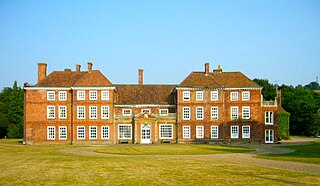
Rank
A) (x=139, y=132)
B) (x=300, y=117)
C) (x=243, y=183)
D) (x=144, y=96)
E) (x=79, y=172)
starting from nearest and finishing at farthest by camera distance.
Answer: (x=243, y=183)
(x=79, y=172)
(x=139, y=132)
(x=144, y=96)
(x=300, y=117)

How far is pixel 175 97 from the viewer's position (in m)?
60.4

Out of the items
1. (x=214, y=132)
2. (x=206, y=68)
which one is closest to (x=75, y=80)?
(x=206, y=68)

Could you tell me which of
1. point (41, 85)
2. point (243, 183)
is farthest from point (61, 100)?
point (243, 183)

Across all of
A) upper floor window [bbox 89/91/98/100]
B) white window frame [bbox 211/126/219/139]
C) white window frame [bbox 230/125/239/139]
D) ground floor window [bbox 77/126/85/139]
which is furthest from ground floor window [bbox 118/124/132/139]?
white window frame [bbox 230/125/239/139]

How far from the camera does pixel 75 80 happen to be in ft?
195

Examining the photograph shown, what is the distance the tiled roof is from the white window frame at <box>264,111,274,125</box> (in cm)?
1372

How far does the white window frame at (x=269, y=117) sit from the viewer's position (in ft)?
Answer: 192

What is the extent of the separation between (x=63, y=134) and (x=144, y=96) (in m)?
13.1

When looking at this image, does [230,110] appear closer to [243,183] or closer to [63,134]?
[63,134]

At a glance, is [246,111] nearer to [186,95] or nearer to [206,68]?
[206,68]

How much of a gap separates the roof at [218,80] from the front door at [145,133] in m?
7.88

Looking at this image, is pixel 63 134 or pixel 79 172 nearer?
pixel 79 172

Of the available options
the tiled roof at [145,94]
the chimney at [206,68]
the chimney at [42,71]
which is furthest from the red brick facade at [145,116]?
the tiled roof at [145,94]

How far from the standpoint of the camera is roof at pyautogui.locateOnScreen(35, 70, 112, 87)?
5776 cm
